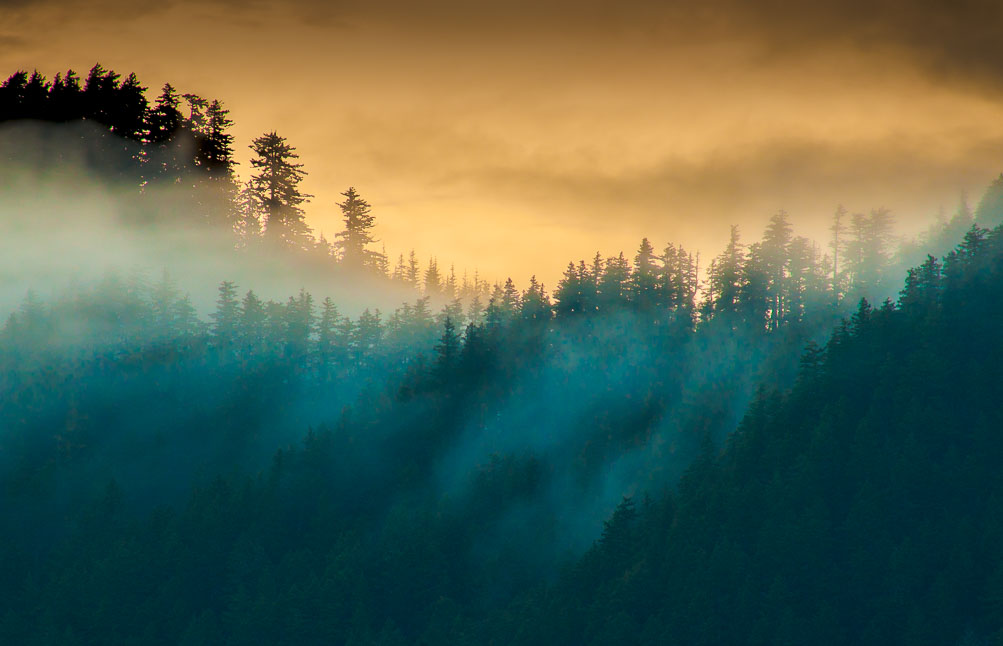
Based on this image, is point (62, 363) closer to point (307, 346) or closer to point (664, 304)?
point (307, 346)

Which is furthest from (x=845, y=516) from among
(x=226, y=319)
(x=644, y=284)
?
(x=226, y=319)

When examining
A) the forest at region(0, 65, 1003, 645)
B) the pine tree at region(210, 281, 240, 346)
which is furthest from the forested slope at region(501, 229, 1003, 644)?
the pine tree at region(210, 281, 240, 346)

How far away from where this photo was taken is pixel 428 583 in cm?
A: 11394

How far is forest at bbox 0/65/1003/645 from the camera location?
109m

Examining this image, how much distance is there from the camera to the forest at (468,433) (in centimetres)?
10856

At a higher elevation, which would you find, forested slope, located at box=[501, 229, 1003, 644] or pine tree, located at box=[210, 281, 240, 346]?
pine tree, located at box=[210, 281, 240, 346]

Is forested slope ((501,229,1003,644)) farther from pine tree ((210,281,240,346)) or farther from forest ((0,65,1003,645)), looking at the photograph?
pine tree ((210,281,240,346))

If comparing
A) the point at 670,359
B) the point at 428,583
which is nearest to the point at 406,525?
the point at 428,583

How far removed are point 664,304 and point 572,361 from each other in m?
13.4

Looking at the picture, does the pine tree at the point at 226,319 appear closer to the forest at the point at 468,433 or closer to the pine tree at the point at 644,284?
the forest at the point at 468,433

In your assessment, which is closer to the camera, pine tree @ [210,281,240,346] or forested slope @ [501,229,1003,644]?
forested slope @ [501,229,1003,644]

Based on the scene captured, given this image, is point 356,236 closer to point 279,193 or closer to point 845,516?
point 279,193

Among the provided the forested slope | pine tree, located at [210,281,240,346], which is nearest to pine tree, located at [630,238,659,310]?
the forested slope

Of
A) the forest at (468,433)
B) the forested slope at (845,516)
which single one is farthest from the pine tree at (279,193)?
the forested slope at (845,516)
